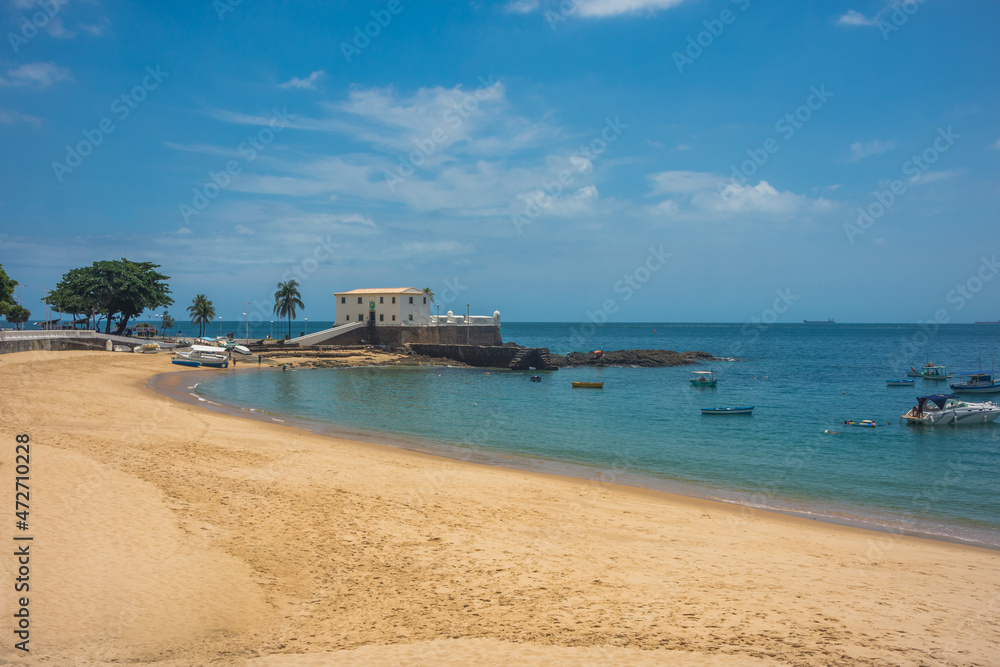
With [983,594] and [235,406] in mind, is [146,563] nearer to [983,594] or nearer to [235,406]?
[983,594]

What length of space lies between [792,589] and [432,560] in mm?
5902

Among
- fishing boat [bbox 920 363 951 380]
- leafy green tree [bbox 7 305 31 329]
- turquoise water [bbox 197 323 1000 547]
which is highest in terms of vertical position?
leafy green tree [bbox 7 305 31 329]

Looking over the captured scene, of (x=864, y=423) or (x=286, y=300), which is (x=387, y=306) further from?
(x=864, y=423)

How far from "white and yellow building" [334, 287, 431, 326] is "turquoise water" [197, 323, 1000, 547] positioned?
13.7 meters

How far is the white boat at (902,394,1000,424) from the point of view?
29953mm

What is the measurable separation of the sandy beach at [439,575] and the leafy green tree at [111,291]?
190 ft

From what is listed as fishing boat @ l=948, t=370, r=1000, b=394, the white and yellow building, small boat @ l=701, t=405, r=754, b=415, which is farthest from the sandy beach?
the white and yellow building

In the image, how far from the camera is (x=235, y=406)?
1256 inches

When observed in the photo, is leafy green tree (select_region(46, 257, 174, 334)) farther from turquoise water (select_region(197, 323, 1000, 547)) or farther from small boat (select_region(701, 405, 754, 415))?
small boat (select_region(701, 405, 754, 415))

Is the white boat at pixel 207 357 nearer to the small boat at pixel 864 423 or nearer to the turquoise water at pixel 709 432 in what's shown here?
the turquoise water at pixel 709 432

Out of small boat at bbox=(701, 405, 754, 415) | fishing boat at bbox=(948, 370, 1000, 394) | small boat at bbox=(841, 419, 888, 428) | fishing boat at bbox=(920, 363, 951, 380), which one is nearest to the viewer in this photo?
small boat at bbox=(841, 419, 888, 428)

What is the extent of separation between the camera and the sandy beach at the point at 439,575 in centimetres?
711

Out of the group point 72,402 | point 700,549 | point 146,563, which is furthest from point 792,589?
point 72,402

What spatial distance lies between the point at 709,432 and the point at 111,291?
217ft
